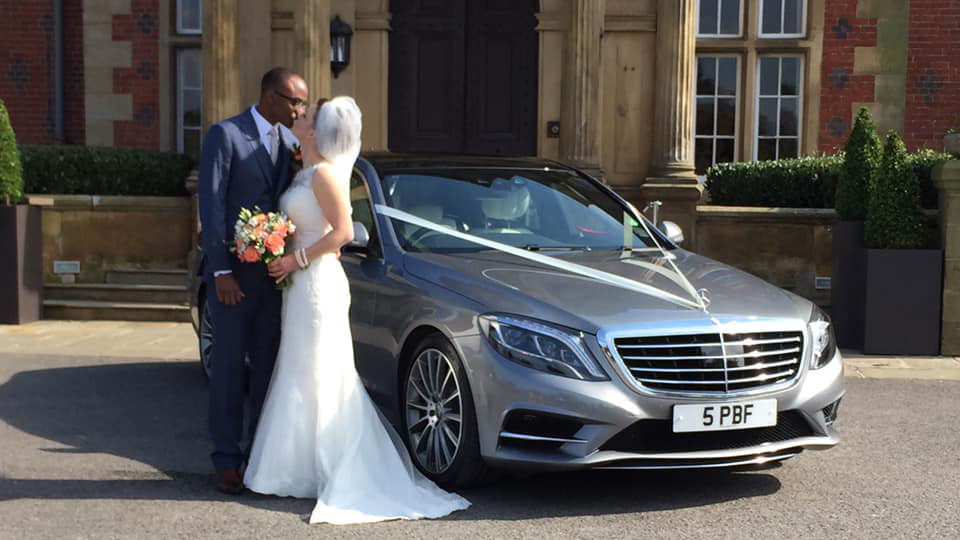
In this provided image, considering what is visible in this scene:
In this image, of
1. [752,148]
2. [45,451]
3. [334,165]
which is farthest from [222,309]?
[752,148]

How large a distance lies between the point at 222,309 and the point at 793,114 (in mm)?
10600

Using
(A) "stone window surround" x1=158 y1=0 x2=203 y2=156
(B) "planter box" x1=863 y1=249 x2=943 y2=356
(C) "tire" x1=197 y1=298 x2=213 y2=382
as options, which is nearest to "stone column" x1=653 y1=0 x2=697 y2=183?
(B) "planter box" x1=863 y1=249 x2=943 y2=356

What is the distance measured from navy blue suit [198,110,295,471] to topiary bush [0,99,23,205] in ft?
21.7

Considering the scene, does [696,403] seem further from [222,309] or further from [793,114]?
[793,114]

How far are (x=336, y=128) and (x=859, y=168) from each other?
6626mm

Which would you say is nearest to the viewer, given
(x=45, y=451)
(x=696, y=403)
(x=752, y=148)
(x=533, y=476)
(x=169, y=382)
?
(x=696, y=403)

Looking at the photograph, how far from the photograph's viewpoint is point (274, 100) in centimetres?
586

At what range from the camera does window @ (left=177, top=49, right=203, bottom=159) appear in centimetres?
1572

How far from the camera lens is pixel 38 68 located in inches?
645

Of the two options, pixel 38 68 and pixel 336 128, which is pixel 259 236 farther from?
pixel 38 68

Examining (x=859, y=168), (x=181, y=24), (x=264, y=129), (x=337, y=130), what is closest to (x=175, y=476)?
(x=264, y=129)

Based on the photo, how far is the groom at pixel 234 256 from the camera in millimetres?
5703

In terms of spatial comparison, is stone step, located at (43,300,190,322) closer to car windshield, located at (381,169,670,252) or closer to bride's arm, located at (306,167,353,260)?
car windshield, located at (381,169,670,252)

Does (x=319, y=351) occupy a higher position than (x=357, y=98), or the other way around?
(x=357, y=98)
